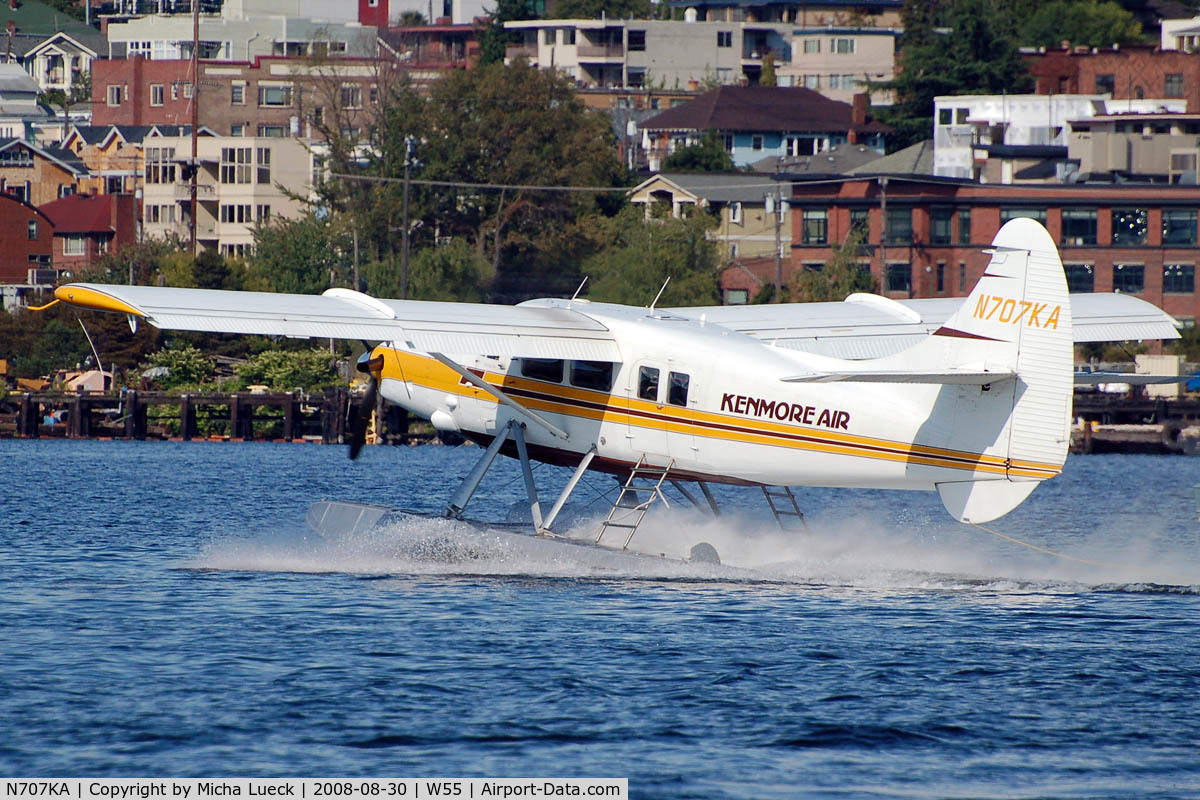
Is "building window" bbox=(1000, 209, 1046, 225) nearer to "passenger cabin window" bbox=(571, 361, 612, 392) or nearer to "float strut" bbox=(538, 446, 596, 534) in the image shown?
"passenger cabin window" bbox=(571, 361, 612, 392)

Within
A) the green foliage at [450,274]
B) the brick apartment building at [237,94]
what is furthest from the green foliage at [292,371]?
the brick apartment building at [237,94]

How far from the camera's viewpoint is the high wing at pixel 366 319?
15656 mm

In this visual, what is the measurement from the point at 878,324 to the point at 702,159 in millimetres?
71503

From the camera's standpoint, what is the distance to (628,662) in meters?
13.6

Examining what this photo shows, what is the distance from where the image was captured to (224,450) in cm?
4412

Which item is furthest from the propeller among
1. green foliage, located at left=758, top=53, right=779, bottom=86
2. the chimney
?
green foliage, located at left=758, top=53, right=779, bottom=86

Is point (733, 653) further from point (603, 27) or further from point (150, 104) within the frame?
point (603, 27)

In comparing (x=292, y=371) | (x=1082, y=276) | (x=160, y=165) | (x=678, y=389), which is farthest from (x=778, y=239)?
(x=678, y=389)

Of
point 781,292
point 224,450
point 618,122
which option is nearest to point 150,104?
point 618,122

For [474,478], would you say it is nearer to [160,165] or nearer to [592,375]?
[592,375]

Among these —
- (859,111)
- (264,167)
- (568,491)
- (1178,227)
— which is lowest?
(568,491)

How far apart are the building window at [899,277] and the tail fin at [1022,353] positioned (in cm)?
5012

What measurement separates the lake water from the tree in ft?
317

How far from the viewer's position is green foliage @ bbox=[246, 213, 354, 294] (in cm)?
6431
